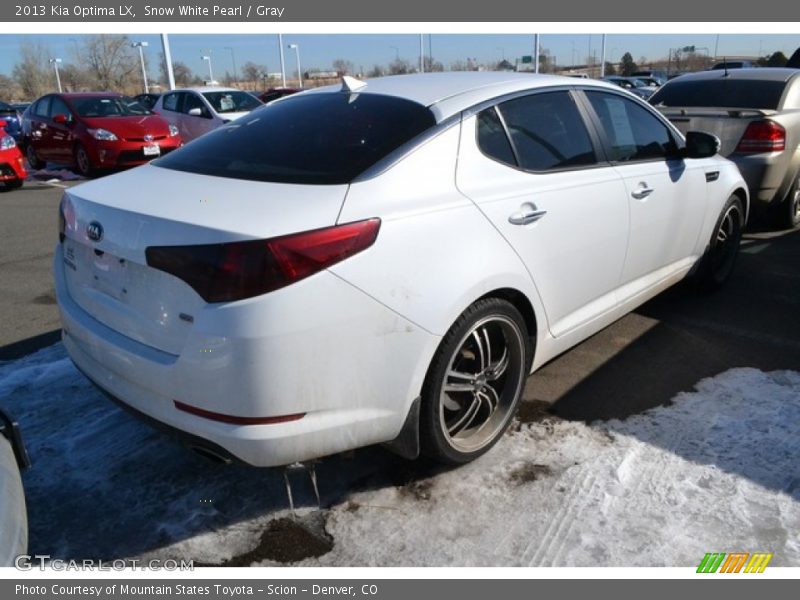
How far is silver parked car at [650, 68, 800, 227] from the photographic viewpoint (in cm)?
628

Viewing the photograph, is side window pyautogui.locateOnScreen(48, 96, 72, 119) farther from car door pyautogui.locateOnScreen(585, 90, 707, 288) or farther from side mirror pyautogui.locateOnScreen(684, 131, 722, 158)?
side mirror pyautogui.locateOnScreen(684, 131, 722, 158)

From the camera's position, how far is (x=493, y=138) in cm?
290

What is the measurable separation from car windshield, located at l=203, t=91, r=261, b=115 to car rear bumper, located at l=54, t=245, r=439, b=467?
38.4ft

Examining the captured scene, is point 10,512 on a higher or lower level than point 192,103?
lower

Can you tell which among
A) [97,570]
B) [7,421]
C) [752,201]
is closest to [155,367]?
[7,421]

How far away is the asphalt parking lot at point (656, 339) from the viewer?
3.54 m

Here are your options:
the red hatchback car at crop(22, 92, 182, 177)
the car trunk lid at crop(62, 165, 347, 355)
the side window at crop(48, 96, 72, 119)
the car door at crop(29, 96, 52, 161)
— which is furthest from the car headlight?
the car trunk lid at crop(62, 165, 347, 355)

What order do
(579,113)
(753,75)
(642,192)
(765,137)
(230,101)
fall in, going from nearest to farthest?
(579,113)
(642,192)
(765,137)
(753,75)
(230,101)

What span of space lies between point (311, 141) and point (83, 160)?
1077cm

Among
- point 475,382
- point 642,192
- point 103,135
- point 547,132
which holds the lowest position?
point 475,382

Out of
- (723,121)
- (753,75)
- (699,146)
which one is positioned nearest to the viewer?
(699,146)

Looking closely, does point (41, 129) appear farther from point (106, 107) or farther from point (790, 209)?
point (790, 209)
